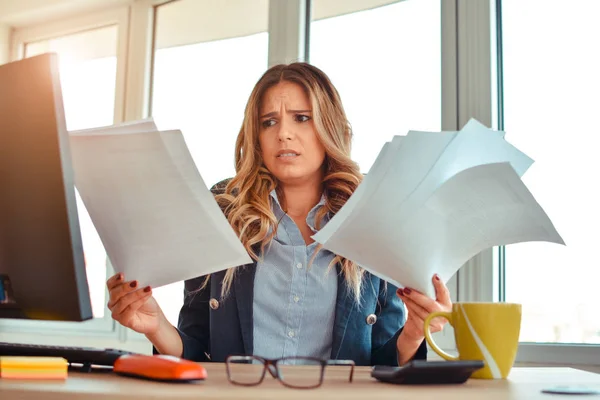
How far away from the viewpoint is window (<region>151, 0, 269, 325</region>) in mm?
2812

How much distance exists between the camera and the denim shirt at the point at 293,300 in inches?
61.9

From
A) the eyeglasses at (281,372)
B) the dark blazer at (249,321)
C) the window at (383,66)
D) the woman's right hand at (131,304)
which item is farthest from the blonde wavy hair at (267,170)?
the eyeglasses at (281,372)

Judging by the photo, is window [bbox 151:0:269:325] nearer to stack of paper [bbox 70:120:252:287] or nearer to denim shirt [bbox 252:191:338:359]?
denim shirt [bbox 252:191:338:359]

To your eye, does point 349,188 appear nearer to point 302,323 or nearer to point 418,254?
point 302,323

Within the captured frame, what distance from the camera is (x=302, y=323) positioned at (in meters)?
1.59

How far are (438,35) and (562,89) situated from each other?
46 centimetres

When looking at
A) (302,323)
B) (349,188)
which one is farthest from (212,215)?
(349,188)

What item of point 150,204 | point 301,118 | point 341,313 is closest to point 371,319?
point 341,313

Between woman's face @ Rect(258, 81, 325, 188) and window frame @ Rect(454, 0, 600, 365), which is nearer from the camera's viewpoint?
woman's face @ Rect(258, 81, 325, 188)

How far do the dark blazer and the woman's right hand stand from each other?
0.26 metres

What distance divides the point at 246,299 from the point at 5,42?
2661 millimetres

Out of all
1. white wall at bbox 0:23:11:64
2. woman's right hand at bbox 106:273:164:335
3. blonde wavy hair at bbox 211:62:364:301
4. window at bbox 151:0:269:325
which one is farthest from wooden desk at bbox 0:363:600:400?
white wall at bbox 0:23:11:64

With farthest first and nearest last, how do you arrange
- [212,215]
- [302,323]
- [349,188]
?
[349,188] → [302,323] → [212,215]

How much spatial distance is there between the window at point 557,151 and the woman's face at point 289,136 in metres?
0.70
